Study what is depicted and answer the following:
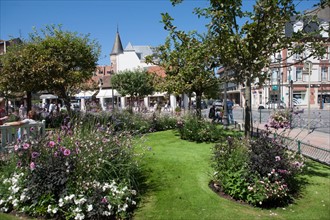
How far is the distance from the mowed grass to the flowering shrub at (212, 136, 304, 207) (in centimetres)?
19

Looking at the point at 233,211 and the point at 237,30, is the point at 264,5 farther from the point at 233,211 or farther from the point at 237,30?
the point at 233,211

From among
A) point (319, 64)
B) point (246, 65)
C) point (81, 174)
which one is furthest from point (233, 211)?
point (319, 64)

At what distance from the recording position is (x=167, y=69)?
13414mm

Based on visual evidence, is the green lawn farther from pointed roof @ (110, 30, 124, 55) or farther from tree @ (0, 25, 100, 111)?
pointed roof @ (110, 30, 124, 55)

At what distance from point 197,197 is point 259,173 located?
1.16 m

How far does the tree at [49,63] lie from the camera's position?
13.0m

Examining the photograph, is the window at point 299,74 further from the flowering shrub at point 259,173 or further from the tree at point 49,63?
the flowering shrub at point 259,173

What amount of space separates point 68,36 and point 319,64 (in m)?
46.4

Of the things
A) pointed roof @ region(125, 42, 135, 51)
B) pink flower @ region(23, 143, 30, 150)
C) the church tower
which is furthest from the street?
the church tower

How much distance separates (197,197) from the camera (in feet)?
17.0

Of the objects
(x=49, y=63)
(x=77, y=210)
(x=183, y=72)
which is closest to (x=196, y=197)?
(x=77, y=210)

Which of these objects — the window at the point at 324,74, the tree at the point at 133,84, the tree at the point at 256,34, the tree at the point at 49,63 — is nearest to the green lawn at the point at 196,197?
the tree at the point at 256,34

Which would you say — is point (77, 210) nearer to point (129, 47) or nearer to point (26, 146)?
point (26, 146)

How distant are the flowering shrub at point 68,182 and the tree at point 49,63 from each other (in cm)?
886
